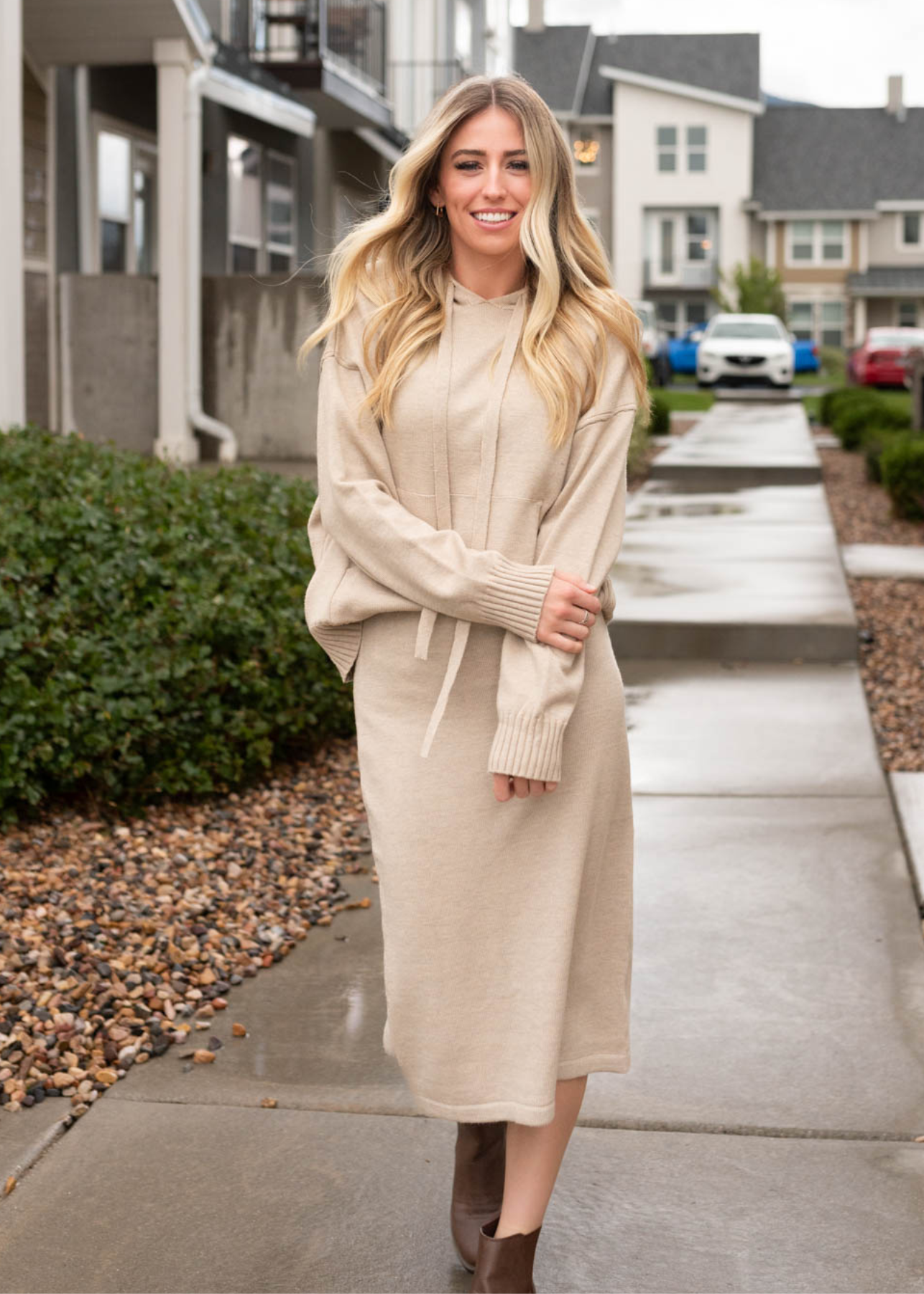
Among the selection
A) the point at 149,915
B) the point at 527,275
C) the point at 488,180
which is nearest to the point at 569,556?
the point at 527,275

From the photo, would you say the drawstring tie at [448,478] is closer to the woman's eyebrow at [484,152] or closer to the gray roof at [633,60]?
the woman's eyebrow at [484,152]

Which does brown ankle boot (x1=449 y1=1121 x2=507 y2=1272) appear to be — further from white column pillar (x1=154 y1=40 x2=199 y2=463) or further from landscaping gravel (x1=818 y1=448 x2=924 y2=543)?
white column pillar (x1=154 y1=40 x2=199 y2=463)

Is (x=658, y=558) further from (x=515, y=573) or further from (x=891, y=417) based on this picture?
(x=891, y=417)

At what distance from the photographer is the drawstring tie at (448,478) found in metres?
2.45

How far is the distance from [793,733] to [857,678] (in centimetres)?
101

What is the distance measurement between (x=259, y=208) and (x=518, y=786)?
1530 cm

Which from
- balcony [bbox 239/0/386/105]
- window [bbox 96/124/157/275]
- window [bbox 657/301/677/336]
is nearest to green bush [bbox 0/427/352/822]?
window [bbox 96/124/157/275]

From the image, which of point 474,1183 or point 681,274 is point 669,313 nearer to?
point 681,274

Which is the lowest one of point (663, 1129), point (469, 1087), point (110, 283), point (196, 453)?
point (663, 1129)

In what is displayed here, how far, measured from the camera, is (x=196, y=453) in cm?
1239

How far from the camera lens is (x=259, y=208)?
55.0ft

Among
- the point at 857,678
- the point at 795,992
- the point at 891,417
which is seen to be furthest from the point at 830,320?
the point at 795,992

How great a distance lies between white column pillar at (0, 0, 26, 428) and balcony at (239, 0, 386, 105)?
283 inches

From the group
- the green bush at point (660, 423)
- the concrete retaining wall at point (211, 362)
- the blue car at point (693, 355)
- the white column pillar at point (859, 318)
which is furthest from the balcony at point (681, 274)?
the concrete retaining wall at point (211, 362)
